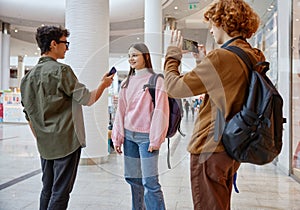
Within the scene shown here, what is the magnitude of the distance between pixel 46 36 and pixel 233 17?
98 centimetres

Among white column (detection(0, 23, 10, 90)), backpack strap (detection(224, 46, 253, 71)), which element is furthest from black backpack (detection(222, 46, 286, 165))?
white column (detection(0, 23, 10, 90))

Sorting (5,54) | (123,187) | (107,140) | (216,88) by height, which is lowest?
(123,187)

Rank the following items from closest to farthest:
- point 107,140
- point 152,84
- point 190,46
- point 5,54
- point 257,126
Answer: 1. point 257,126
2. point 190,46
3. point 152,84
4. point 107,140
5. point 5,54

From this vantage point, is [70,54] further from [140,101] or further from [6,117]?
[6,117]

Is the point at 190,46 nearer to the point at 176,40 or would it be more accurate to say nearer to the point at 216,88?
the point at 176,40

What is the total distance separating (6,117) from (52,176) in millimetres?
13058

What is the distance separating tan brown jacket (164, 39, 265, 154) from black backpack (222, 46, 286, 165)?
1.5 inches

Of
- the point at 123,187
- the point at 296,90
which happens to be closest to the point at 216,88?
the point at 123,187

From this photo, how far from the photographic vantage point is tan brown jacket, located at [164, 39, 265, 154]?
42.5 inches

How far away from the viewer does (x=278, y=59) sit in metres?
4.52

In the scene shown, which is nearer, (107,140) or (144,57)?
(144,57)

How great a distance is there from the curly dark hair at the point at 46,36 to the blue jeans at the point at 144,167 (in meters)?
0.65

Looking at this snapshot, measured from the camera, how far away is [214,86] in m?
1.10

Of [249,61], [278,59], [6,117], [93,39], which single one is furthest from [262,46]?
[6,117]
